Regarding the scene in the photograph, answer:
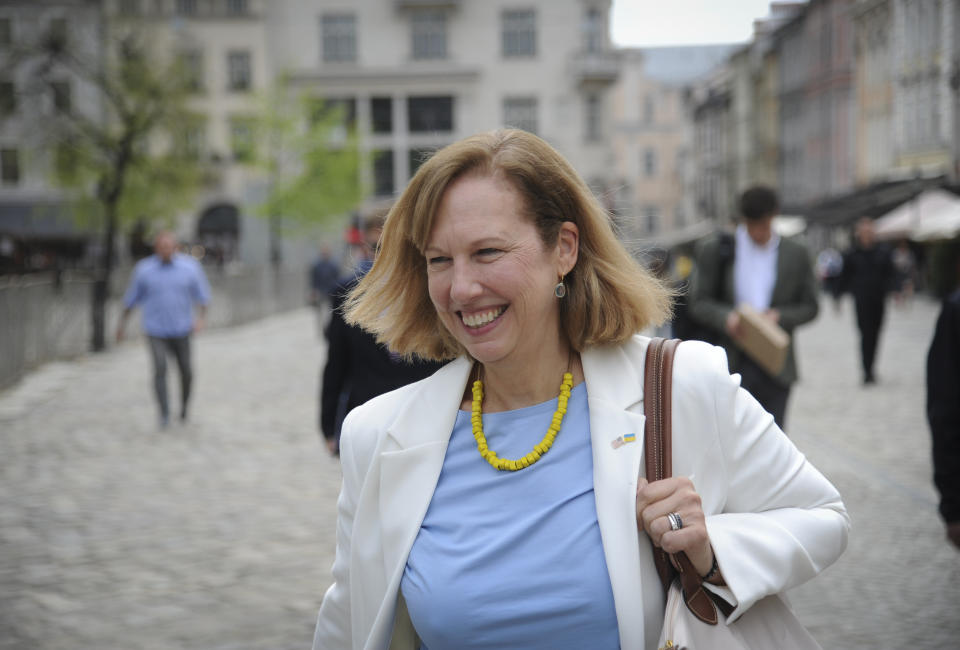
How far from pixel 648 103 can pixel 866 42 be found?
243 ft

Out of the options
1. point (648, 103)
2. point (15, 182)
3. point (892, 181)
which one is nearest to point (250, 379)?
point (892, 181)

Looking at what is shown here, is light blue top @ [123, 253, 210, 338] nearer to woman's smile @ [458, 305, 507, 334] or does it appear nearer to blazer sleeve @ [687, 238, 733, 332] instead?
blazer sleeve @ [687, 238, 733, 332]

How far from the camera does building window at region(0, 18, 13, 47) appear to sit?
20938 mm

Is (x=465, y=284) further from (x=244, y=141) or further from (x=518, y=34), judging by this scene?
(x=518, y=34)

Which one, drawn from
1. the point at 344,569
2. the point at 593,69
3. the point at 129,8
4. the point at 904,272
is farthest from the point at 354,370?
the point at 593,69

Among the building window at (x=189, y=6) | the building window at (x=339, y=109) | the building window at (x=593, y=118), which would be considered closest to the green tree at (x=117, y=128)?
the building window at (x=339, y=109)

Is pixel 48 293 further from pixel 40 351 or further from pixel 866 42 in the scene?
pixel 866 42

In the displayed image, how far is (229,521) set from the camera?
7.54m

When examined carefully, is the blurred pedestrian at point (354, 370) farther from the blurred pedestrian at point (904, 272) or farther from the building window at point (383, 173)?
the building window at point (383, 173)

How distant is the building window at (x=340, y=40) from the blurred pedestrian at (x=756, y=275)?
4319cm

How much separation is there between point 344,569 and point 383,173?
53677mm

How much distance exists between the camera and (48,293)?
61.1 feet

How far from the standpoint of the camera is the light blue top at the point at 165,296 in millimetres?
12367

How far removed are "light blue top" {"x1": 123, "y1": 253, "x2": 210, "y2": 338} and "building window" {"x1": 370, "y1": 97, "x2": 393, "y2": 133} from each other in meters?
42.1
